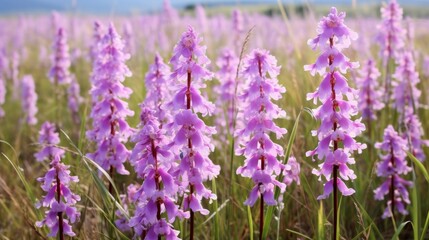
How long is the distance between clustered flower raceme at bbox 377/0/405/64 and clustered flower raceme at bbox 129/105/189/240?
3.10 m

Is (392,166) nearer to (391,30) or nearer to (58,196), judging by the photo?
(391,30)

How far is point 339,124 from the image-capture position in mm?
2328

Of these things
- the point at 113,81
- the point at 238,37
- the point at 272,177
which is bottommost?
the point at 272,177

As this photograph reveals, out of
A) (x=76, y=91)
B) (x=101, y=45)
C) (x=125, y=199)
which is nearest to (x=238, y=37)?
(x=76, y=91)

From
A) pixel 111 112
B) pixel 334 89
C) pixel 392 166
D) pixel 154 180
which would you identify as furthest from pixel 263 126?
pixel 392 166

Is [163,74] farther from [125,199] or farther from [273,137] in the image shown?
[273,137]

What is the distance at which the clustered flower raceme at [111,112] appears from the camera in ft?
10.6

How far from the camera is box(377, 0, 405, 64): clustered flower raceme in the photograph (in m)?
4.76

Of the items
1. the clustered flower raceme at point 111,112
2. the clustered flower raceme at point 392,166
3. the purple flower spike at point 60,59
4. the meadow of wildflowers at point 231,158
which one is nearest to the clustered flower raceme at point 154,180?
the meadow of wildflowers at point 231,158

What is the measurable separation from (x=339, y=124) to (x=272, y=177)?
0.37 m

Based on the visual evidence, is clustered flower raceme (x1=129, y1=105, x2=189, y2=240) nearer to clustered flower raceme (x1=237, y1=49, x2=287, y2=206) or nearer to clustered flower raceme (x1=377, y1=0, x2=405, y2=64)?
clustered flower raceme (x1=237, y1=49, x2=287, y2=206)

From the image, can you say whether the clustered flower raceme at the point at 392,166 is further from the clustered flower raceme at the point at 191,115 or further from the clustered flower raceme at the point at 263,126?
the clustered flower raceme at the point at 191,115

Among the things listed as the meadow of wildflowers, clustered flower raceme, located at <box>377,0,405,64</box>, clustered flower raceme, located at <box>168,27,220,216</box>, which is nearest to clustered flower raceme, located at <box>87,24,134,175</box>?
the meadow of wildflowers

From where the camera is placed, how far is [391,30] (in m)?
4.86
